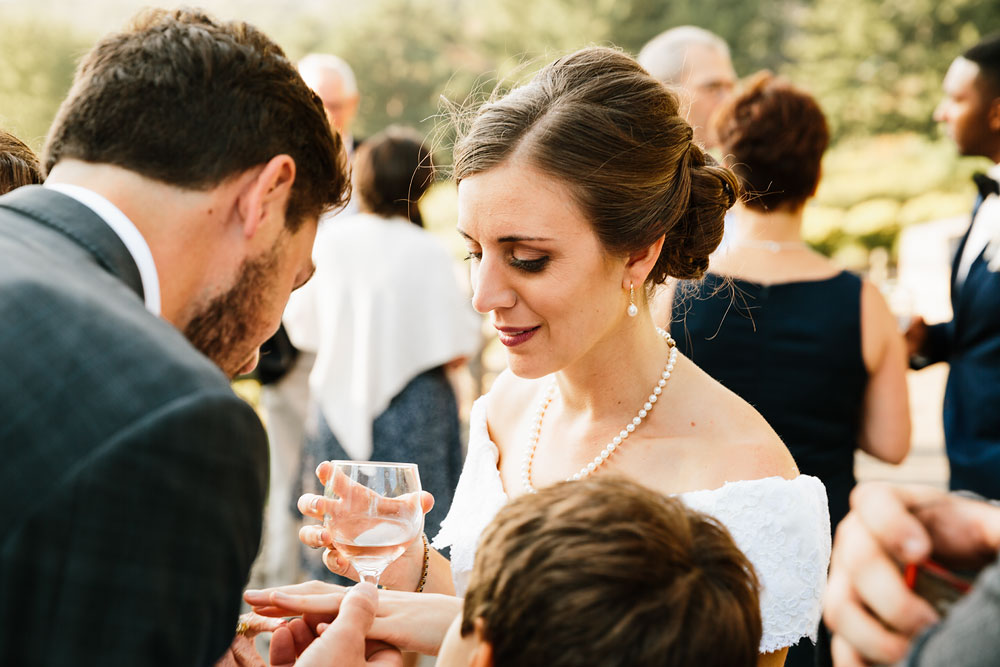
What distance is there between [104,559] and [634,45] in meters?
30.2

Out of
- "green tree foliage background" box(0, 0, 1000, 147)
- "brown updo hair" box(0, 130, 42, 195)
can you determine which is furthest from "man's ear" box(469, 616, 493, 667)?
"green tree foliage background" box(0, 0, 1000, 147)

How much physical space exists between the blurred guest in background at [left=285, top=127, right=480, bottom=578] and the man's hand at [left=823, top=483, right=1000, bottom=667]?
4.17 meters

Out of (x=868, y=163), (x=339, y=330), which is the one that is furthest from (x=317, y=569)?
(x=868, y=163)

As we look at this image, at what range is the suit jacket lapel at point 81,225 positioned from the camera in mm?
1510

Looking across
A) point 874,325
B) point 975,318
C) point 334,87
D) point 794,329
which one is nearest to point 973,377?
point 975,318

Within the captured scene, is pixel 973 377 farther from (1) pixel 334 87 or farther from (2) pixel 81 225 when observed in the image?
(1) pixel 334 87

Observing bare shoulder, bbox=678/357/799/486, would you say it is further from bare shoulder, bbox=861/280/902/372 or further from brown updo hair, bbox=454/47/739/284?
bare shoulder, bbox=861/280/902/372

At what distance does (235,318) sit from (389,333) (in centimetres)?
350

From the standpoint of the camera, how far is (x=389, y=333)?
17.4 feet

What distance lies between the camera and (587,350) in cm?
247

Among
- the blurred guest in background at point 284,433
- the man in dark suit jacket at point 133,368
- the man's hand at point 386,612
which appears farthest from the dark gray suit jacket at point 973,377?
the blurred guest in background at point 284,433

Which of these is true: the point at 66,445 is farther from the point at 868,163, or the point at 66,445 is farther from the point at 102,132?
the point at 868,163

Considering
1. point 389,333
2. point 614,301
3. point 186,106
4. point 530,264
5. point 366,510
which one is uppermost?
point 186,106

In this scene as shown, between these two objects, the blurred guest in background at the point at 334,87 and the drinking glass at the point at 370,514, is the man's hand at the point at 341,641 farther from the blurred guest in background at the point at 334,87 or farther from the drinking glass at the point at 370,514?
the blurred guest in background at the point at 334,87
